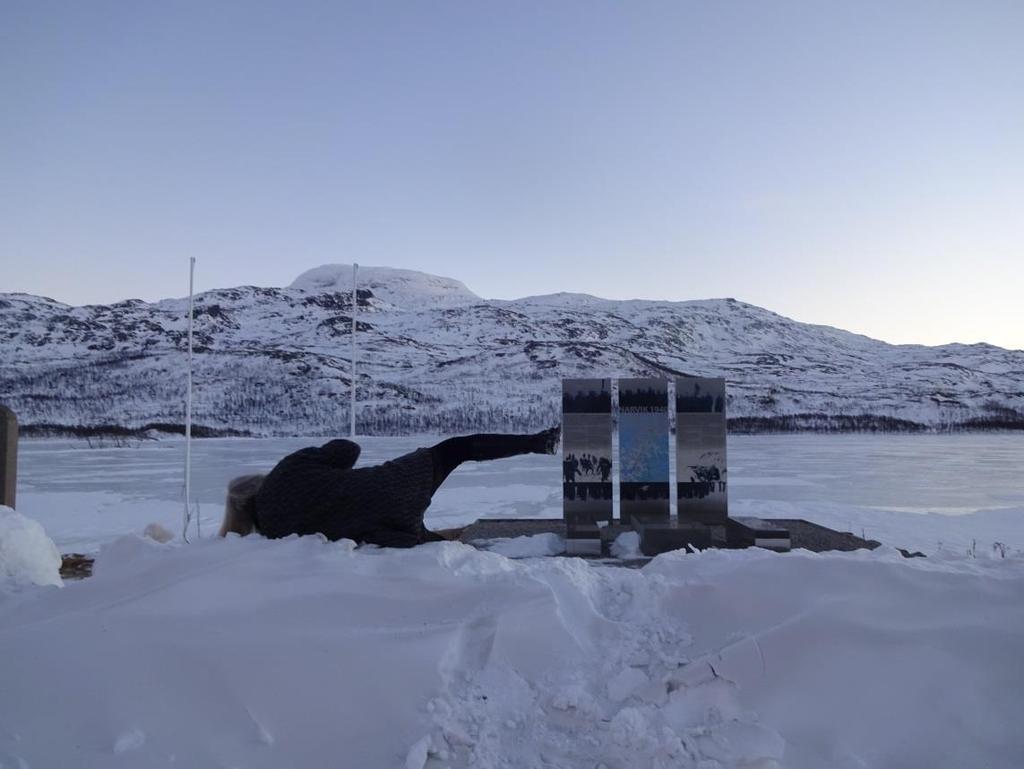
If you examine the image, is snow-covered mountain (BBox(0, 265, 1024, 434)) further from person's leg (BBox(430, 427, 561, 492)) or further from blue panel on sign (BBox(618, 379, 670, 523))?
person's leg (BBox(430, 427, 561, 492))

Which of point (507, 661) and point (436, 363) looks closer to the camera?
point (507, 661)

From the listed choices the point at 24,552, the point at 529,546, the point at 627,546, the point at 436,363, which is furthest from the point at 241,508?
the point at 436,363

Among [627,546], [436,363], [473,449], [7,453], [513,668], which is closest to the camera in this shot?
[513,668]

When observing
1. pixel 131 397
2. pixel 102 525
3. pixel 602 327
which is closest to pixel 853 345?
pixel 602 327

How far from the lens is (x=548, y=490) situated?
12711 mm

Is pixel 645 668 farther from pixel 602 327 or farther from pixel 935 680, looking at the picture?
pixel 602 327

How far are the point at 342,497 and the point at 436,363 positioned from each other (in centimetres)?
7741

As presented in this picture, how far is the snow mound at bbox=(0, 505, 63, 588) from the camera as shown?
12.1 feet

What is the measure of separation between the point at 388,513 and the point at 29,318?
11218 cm

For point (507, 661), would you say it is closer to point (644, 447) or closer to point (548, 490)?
point (644, 447)

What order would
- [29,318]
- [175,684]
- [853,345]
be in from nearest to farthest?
1. [175,684]
2. [29,318]
3. [853,345]

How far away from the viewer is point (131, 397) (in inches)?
2224

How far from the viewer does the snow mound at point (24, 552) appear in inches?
146

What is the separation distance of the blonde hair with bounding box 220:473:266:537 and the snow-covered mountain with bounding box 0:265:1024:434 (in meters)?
37.2
